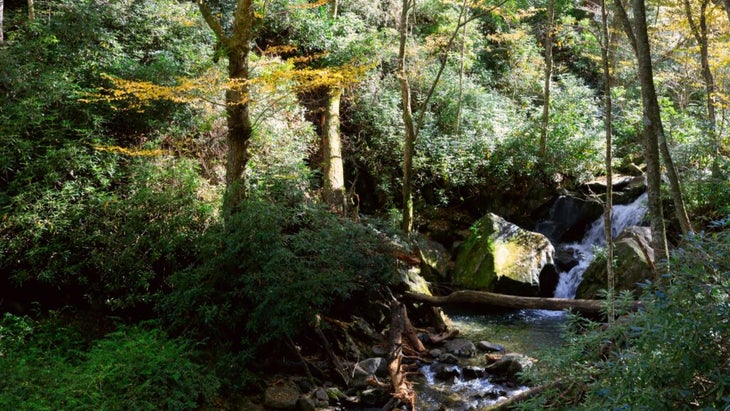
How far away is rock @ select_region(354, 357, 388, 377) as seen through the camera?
6.37m

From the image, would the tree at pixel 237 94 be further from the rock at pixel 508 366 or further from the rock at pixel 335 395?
the rock at pixel 508 366

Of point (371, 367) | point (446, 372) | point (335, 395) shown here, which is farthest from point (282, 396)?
point (446, 372)

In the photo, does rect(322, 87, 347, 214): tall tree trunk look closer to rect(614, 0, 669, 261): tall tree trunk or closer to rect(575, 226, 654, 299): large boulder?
rect(575, 226, 654, 299): large boulder

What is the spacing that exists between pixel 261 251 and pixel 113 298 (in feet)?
6.82

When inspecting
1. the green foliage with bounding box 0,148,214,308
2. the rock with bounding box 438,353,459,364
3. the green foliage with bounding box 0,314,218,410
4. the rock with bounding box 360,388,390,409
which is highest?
the green foliage with bounding box 0,148,214,308

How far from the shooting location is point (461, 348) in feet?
24.2

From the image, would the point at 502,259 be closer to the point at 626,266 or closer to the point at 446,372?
the point at 626,266

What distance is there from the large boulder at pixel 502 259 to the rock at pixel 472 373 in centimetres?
271

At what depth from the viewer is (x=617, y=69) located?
1608 cm

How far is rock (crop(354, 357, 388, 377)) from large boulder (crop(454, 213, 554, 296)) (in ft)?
11.1

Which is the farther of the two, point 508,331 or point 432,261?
point 432,261

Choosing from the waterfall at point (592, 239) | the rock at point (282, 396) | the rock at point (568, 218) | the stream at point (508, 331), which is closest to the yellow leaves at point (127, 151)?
the rock at point (282, 396)

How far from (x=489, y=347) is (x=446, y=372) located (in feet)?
3.86

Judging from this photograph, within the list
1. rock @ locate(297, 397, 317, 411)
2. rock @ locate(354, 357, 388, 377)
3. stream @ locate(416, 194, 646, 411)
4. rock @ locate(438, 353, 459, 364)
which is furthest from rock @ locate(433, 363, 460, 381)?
rock @ locate(297, 397, 317, 411)
